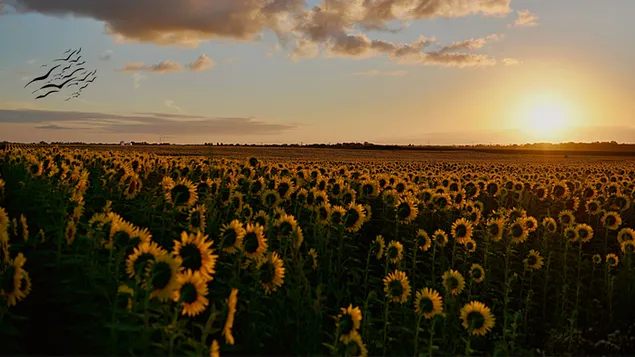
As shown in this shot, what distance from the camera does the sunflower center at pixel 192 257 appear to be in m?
4.92

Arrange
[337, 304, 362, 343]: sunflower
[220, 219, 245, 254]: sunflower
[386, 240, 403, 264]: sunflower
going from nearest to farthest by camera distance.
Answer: [337, 304, 362, 343]: sunflower, [220, 219, 245, 254]: sunflower, [386, 240, 403, 264]: sunflower

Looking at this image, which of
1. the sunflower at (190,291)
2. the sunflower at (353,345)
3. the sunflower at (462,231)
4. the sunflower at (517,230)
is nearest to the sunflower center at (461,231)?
the sunflower at (462,231)

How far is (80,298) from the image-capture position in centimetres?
533

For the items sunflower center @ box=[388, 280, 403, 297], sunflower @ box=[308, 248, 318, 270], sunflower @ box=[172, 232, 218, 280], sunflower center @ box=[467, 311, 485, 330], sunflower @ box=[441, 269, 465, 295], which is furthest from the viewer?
sunflower @ box=[308, 248, 318, 270]

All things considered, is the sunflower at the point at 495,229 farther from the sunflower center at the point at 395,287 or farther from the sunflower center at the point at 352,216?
the sunflower center at the point at 395,287

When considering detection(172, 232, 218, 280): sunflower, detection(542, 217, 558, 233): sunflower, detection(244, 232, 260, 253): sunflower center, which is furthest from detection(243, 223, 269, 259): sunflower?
detection(542, 217, 558, 233): sunflower

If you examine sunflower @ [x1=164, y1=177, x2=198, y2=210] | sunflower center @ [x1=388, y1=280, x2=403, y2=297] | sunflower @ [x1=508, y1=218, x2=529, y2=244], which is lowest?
sunflower center @ [x1=388, y1=280, x2=403, y2=297]

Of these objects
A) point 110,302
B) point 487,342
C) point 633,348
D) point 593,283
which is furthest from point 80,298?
point 593,283

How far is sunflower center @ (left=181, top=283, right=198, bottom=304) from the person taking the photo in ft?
14.6

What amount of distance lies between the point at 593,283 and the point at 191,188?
7.99 m

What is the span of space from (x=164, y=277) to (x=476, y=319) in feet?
12.8

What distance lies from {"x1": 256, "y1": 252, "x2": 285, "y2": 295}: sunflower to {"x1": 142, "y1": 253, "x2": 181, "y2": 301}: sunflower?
1888 millimetres

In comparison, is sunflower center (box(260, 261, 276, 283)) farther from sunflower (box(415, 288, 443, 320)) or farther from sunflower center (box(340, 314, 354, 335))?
sunflower (box(415, 288, 443, 320))

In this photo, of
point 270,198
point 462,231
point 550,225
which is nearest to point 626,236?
point 550,225
